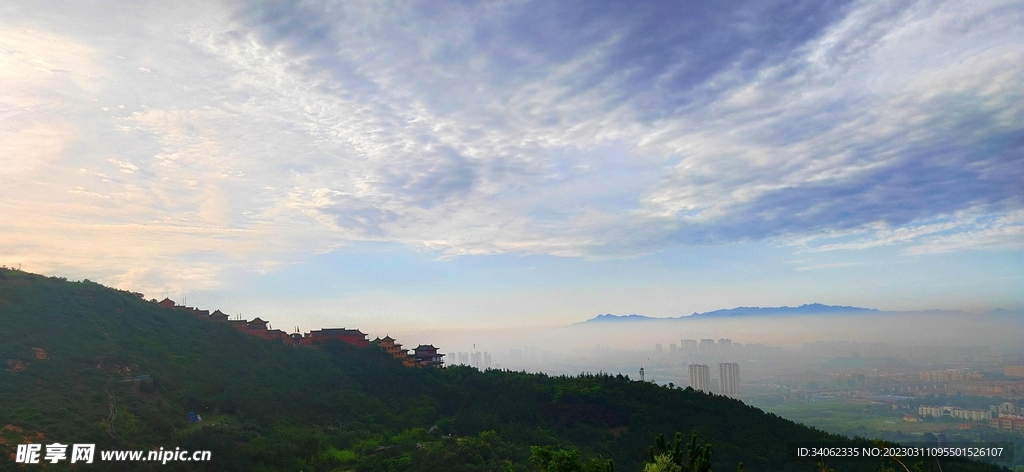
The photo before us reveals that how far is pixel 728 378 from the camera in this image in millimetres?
72938

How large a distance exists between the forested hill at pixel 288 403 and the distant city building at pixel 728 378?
1356 inches

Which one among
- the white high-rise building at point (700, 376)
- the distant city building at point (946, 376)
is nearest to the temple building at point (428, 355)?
the white high-rise building at point (700, 376)

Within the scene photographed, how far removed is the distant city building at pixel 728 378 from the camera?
72.3 metres

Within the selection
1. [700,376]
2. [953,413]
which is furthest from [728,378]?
[953,413]

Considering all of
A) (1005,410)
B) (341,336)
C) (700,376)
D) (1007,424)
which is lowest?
(1007,424)

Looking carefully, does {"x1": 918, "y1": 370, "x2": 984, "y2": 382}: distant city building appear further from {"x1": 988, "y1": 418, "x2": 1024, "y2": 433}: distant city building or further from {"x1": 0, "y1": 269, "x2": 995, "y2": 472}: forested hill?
{"x1": 0, "y1": 269, "x2": 995, "y2": 472}: forested hill

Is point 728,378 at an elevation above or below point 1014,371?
below

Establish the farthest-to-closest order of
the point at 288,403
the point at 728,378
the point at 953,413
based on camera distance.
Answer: the point at 728,378 → the point at 953,413 → the point at 288,403

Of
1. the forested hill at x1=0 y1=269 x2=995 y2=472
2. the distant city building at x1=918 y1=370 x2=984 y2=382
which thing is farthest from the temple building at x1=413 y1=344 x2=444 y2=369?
the distant city building at x1=918 y1=370 x2=984 y2=382

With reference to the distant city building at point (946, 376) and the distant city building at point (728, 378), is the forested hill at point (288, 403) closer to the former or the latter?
the distant city building at point (946, 376)

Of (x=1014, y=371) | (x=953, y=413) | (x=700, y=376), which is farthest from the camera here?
(x=700, y=376)

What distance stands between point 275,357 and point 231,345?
300cm

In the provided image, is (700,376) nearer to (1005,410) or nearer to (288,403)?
(1005,410)

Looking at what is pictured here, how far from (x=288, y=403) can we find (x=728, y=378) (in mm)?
56919
